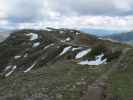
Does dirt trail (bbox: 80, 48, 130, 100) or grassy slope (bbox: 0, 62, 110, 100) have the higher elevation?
dirt trail (bbox: 80, 48, 130, 100)

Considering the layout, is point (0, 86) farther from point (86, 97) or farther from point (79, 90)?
point (86, 97)

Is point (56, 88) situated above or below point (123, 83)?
below

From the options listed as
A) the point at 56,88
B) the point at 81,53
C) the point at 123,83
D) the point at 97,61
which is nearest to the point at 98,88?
the point at 123,83

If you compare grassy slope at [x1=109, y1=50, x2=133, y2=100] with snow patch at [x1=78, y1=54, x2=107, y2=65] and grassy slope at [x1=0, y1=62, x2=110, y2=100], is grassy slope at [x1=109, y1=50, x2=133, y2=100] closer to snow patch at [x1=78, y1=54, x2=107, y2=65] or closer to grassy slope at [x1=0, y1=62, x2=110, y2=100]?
grassy slope at [x1=0, y1=62, x2=110, y2=100]

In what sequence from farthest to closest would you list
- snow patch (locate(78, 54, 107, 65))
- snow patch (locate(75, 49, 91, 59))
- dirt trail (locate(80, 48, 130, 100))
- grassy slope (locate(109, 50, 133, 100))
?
1. snow patch (locate(75, 49, 91, 59))
2. snow patch (locate(78, 54, 107, 65))
3. grassy slope (locate(109, 50, 133, 100))
4. dirt trail (locate(80, 48, 130, 100))

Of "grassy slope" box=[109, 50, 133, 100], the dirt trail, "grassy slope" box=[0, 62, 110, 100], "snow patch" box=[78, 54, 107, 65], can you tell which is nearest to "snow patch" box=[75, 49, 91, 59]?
"snow patch" box=[78, 54, 107, 65]

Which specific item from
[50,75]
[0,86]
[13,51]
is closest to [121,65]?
[50,75]

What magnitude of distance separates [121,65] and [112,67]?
5.94 feet

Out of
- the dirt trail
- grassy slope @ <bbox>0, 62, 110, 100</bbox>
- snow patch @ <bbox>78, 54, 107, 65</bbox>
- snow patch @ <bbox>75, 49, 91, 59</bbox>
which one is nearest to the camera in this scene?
the dirt trail

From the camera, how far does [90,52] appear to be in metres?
82.4

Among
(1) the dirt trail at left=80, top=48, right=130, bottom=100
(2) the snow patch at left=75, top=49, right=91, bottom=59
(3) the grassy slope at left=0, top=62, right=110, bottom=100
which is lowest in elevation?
(2) the snow patch at left=75, top=49, right=91, bottom=59

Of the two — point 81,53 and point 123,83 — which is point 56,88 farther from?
point 81,53

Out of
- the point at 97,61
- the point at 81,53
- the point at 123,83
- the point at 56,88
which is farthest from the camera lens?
the point at 81,53

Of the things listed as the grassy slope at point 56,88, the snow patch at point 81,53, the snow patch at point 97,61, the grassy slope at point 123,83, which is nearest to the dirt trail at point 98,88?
the grassy slope at point 56,88
